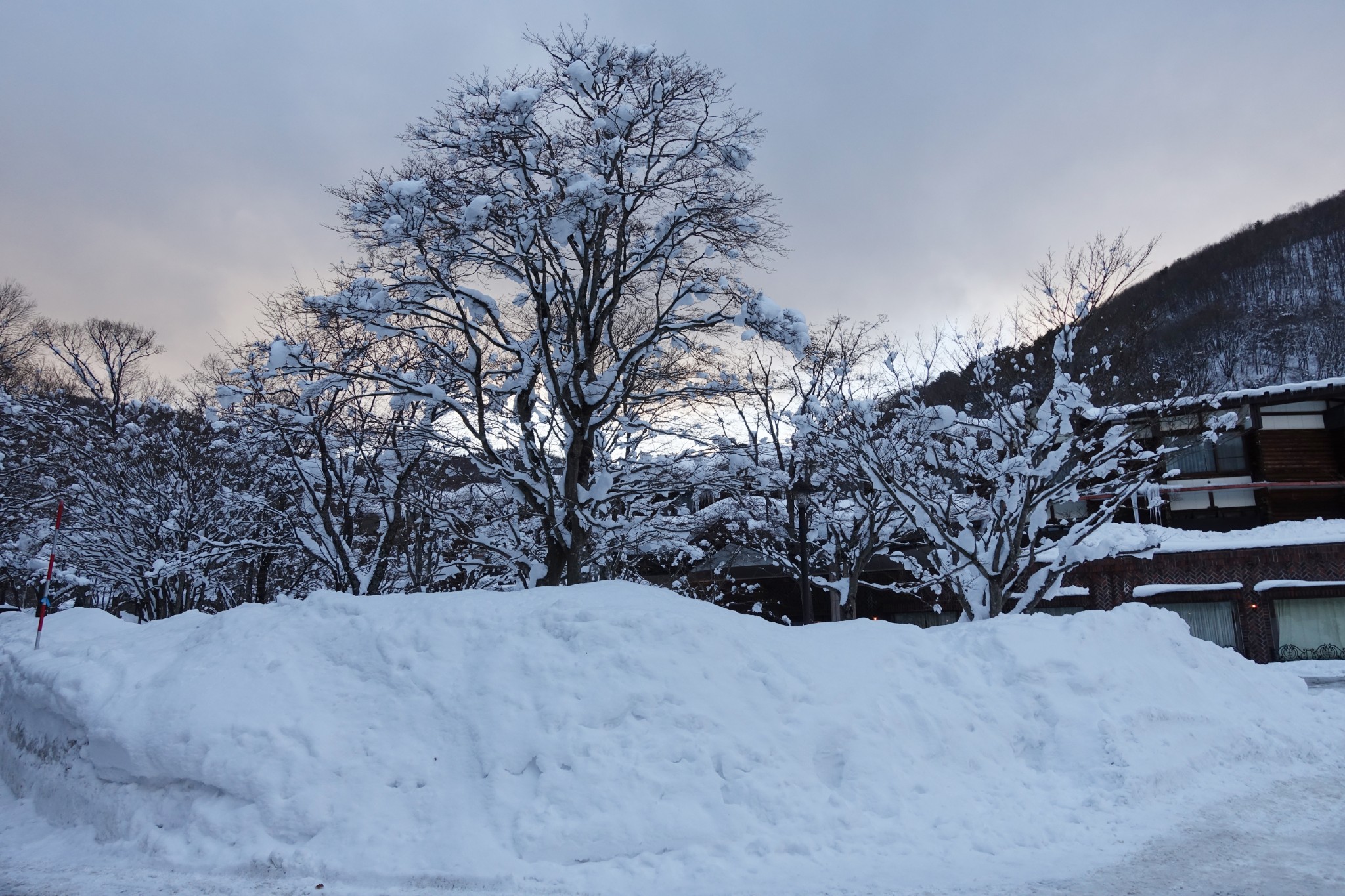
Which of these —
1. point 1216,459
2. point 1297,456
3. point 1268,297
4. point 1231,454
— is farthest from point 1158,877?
point 1268,297

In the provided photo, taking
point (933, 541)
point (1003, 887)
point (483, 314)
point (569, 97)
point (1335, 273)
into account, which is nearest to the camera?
point (1003, 887)

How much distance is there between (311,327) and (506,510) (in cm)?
612

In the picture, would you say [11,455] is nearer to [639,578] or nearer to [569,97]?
[639,578]

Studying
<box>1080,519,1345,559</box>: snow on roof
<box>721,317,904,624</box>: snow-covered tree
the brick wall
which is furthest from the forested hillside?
<box>721,317,904,624</box>: snow-covered tree

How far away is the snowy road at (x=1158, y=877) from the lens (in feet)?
17.6

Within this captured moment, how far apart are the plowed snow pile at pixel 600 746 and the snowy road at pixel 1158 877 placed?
0.61 feet

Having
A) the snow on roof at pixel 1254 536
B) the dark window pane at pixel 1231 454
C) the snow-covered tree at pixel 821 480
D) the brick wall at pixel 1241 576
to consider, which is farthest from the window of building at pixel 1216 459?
the snow-covered tree at pixel 821 480

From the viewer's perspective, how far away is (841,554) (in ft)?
65.5

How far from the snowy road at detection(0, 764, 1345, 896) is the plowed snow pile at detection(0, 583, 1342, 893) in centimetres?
19

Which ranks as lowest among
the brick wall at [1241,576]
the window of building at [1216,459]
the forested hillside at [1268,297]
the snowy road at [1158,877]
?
the snowy road at [1158,877]

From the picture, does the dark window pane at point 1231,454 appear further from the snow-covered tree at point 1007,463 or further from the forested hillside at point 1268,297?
the forested hillside at point 1268,297

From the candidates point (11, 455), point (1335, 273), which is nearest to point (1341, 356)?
point (1335, 273)

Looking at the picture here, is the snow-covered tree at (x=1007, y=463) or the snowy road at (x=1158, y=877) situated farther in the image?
the snow-covered tree at (x=1007, y=463)

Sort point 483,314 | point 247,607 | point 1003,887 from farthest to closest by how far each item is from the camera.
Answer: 1. point 483,314
2. point 247,607
3. point 1003,887
